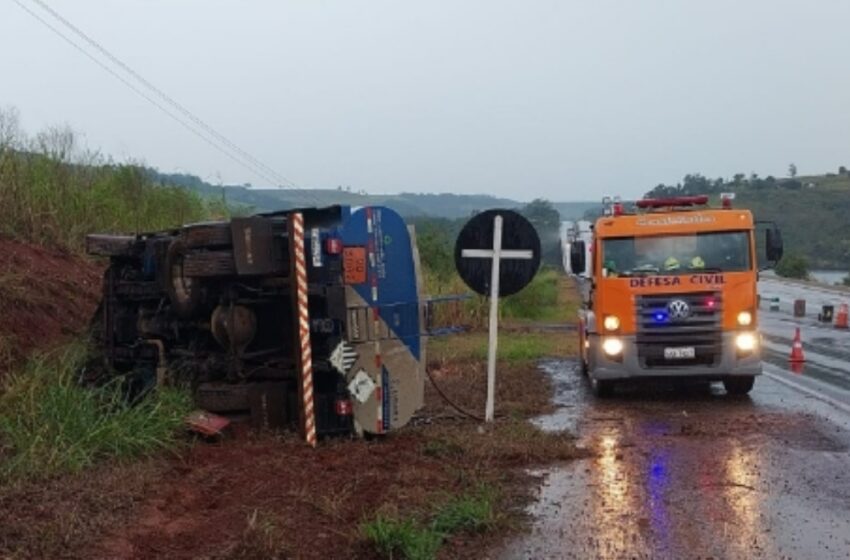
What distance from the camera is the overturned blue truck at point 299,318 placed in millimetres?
9188


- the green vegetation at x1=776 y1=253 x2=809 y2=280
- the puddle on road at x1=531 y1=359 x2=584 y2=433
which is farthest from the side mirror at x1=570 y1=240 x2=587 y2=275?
the green vegetation at x1=776 y1=253 x2=809 y2=280

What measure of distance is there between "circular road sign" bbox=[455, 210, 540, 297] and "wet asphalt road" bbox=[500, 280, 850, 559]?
68.5 inches

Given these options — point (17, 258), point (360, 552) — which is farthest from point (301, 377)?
point (17, 258)

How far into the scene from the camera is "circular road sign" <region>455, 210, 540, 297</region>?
1092 cm

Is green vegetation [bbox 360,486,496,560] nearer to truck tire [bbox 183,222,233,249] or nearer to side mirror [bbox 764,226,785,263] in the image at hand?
truck tire [bbox 183,222,233,249]

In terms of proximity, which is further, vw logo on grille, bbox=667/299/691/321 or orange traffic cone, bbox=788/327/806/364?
orange traffic cone, bbox=788/327/806/364

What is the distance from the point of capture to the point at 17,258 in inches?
492

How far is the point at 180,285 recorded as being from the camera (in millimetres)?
9555

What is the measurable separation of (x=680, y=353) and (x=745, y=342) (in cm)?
84

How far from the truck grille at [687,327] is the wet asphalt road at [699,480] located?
0.68 metres

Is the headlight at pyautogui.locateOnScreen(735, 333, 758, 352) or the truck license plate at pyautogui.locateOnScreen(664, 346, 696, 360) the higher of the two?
the headlight at pyautogui.locateOnScreen(735, 333, 758, 352)

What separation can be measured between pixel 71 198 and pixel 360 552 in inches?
431

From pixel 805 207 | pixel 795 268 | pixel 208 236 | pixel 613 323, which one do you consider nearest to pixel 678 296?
pixel 613 323

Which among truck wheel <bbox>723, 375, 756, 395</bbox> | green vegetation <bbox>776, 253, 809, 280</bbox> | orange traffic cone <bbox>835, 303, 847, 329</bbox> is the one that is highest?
truck wheel <bbox>723, 375, 756, 395</bbox>
